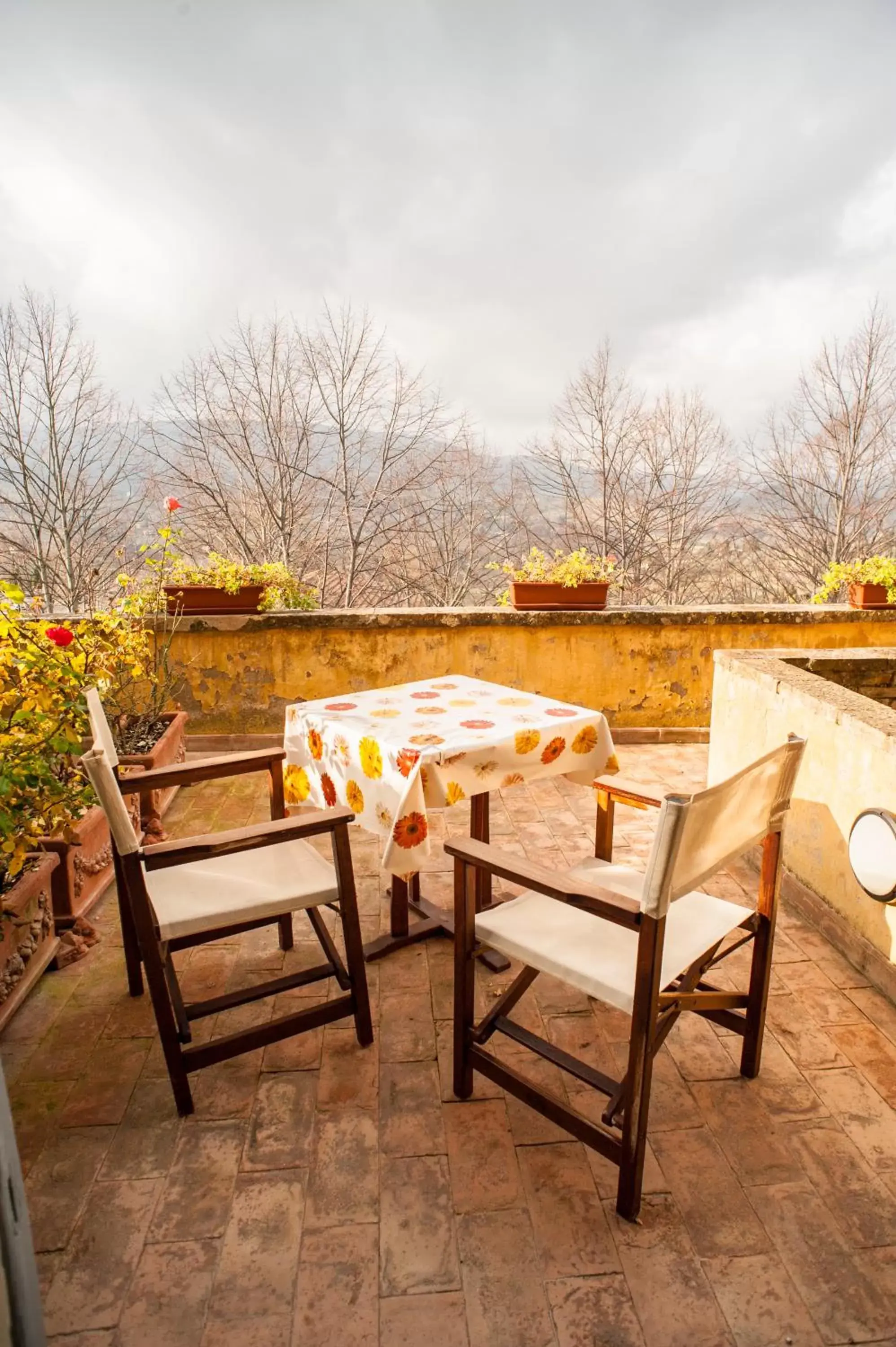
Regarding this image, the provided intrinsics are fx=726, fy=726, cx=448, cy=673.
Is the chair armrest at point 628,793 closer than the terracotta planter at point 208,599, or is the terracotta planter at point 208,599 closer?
the chair armrest at point 628,793

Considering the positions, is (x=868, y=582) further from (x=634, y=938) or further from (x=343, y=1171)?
(x=343, y=1171)

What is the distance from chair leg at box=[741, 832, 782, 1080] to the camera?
179cm

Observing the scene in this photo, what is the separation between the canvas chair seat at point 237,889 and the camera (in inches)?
69.9

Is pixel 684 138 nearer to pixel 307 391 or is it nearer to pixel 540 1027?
pixel 307 391

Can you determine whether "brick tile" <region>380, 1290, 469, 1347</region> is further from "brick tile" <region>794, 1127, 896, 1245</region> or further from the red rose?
the red rose

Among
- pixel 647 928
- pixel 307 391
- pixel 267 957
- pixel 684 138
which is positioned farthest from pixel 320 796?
pixel 307 391

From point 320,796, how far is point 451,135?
742 centimetres

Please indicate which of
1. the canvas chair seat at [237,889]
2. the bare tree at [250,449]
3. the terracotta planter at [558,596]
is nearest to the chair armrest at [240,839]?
the canvas chair seat at [237,889]

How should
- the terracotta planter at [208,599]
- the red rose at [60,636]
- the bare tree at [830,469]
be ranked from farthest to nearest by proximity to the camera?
the bare tree at [830,469]
the terracotta planter at [208,599]
the red rose at [60,636]

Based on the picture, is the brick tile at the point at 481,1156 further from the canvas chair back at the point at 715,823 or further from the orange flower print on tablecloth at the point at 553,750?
the orange flower print on tablecloth at the point at 553,750

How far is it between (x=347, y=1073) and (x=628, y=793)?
3.50 ft

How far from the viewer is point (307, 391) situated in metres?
10.1

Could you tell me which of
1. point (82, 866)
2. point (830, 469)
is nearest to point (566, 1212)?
point (82, 866)

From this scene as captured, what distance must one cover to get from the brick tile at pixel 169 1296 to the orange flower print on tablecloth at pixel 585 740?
156 cm
